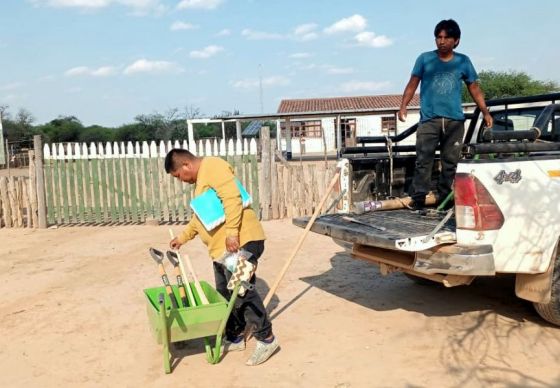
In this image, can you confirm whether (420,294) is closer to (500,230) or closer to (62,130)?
(500,230)

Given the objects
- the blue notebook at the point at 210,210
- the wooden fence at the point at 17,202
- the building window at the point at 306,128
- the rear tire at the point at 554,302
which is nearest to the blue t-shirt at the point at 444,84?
the rear tire at the point at 554,302

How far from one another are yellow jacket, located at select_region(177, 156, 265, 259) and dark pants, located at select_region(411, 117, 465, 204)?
1.83 m

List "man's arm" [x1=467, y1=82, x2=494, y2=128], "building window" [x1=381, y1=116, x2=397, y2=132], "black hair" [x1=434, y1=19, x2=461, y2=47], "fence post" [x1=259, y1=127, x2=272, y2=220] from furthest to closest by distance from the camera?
"building window" [x1=381, y1=116, x2=397, y2=132] → "fence post" [x1=259, y1=127, x2=272, y2=220] → "man's arm" [x1=467, y1=82, x2=494, y2=128] → "black hair" [x1=434, y1=19, x2=461, y2=47]

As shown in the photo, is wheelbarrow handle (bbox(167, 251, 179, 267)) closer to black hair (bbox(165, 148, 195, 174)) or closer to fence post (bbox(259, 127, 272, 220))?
black hair (bbox(165, 148, 195, 174))

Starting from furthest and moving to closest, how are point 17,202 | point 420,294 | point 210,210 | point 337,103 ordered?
point 337,103, point 17,202, point 420,294, point 210,210

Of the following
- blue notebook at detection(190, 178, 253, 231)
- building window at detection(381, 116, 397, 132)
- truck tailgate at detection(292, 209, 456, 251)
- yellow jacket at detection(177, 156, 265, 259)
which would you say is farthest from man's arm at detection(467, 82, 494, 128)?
building window at detection(381, 116, 397, 132)

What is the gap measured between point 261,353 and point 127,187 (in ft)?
23.1

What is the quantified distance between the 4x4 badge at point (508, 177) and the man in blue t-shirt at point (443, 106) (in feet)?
3.66

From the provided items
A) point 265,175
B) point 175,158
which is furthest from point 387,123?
point 175,158

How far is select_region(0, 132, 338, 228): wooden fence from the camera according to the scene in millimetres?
9938

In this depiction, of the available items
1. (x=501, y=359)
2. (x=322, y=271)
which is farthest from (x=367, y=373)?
(x=322, y=271)

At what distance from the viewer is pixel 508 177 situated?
3746mm

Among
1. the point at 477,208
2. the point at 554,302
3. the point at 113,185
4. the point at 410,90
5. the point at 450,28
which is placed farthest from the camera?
the point at 113,185

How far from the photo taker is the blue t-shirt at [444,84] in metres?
4.87
